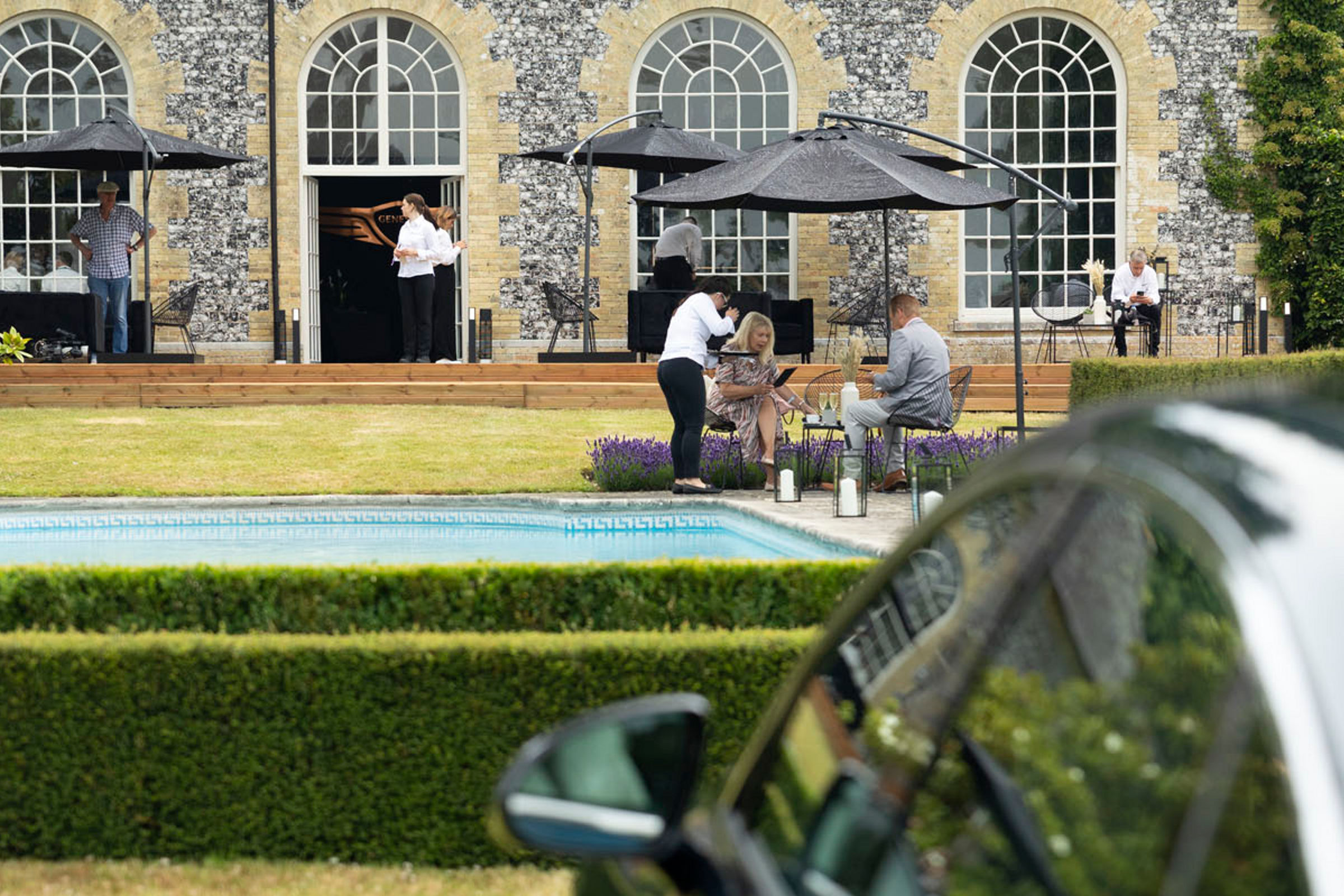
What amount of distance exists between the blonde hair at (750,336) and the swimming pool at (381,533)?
114cm

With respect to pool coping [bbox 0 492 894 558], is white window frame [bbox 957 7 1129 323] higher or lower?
higher

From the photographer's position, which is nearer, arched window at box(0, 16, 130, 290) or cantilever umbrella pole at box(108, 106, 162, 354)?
cantilever umbrella pole at box(108, 106, 162, 354)

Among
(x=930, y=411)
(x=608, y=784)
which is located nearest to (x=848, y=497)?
(x=930, y=411)

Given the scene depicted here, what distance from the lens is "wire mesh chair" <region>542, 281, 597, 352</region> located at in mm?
18891

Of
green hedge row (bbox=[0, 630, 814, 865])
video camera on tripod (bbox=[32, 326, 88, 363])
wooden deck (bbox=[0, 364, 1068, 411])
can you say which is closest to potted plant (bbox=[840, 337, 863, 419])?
wooden deck (bbox=[0, 364, 1068, 411])

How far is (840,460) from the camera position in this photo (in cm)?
1055

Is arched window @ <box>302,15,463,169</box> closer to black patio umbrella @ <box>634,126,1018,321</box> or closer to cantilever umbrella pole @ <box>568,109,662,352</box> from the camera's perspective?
cantilever umbrella pole @ <box>568,109,662,352</box>

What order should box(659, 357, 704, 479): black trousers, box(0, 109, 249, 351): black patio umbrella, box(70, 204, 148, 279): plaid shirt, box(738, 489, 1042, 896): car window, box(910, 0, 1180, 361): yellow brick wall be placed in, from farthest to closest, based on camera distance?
box(910, 0, 1180, 361): yellow brick wall → box(70, 204, 148, 279): plaid shirt → box(0, 109, 249, 351): black patio umbrella → box(659, 357, 704, 479): black trousers → box(738, 489, 1042, 896): car window

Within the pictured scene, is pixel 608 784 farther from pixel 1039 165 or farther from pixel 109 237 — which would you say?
pixel 1039 165

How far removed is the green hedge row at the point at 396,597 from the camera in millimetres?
6000

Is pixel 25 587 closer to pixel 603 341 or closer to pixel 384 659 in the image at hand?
pixel 384 659

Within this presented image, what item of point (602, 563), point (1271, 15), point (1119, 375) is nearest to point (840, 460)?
point (1119, 375)

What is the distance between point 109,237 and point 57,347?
1.36 meters

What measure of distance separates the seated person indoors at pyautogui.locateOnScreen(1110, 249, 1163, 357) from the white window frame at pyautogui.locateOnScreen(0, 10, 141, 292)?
37.5ft
